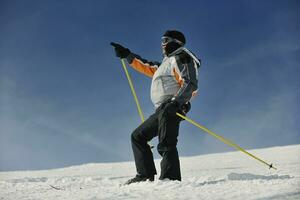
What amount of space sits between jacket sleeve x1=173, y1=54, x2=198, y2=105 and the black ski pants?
242 millimetres

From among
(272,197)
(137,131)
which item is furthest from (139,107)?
(272,197)

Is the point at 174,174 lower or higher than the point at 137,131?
lower

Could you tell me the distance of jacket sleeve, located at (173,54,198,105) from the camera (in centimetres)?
461

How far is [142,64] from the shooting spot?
557 centimetres

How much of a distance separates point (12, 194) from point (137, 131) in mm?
1590

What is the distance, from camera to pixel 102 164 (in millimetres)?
9664

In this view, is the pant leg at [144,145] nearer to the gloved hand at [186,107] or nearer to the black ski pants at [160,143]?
→ the black ski pants at [160,143]

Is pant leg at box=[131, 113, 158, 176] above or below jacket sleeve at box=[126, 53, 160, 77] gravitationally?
below

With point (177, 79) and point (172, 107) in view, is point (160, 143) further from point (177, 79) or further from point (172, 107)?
point (177, 79)

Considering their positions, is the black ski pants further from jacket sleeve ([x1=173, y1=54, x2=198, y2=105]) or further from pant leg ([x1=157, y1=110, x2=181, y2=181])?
jacket sleeve ([x1=173, y1=54, x2=198, y2=105])

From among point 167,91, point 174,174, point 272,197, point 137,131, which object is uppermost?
point 167,91

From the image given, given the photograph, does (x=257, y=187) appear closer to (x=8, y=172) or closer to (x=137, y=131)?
(x=137, y=131)

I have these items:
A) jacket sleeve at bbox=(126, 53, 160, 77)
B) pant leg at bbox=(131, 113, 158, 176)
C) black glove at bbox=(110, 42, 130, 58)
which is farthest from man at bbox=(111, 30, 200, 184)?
black glove at bbox=(110, 42, 130, 58)

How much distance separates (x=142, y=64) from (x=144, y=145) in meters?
1.19
